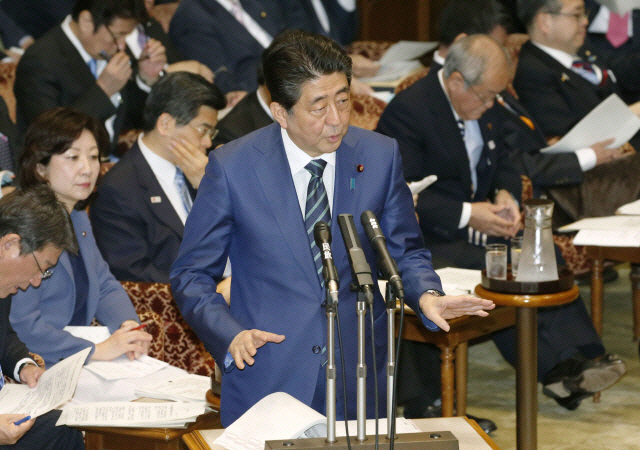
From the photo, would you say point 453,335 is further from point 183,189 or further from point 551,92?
point 551,92

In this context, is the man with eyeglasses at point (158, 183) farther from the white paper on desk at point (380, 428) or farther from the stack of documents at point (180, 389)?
the white paper on desk at point (380, 428)

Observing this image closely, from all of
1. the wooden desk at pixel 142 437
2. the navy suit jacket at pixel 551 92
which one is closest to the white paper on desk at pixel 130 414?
the wooden desk at pixel 142 437

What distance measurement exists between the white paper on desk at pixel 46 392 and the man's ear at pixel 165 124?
51.0 inches

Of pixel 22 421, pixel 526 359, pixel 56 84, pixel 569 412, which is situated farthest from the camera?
pixel 56 84

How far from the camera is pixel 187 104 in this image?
385cm

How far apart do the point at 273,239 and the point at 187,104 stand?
1.83m

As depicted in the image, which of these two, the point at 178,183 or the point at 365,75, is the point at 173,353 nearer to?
the point at 178,183

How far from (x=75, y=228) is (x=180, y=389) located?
92cm

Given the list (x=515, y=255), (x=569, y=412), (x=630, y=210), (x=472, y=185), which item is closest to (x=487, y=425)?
(x=569, y=412)

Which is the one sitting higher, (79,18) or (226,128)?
(79,18)

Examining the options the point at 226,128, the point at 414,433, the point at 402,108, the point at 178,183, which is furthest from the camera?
the point at 226,128

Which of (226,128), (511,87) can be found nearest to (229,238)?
(226,128)

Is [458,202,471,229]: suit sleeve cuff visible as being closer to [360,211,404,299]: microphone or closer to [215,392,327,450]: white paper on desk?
[215,392,327,450]: white paper on desk

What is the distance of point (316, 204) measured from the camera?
2197mm
